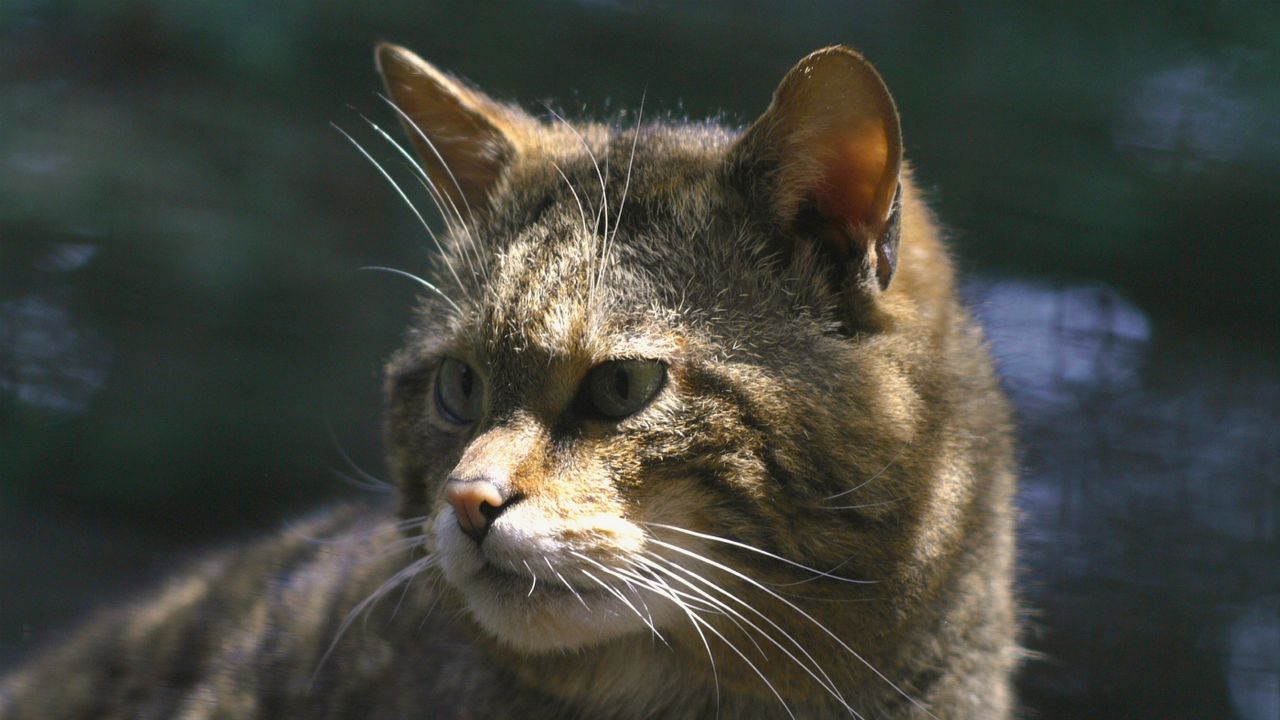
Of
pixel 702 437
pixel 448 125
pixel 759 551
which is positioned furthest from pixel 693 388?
pixel 448 125

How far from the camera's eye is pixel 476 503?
1276 millimetres

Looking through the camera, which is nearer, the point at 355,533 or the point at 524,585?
the point at 524,585

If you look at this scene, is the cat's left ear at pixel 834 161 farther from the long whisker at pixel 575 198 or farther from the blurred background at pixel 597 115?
the blurred background at pixel 597 115

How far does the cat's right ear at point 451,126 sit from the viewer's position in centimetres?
177

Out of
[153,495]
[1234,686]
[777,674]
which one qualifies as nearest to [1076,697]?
[1234,686]

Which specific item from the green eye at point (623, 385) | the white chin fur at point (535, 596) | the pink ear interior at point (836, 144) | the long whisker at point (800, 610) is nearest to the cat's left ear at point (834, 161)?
the pink ear interior at point (836, 144)

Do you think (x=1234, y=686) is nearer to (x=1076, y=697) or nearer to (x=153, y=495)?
(x=1076, y=697)

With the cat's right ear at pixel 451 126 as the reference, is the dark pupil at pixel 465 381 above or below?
below

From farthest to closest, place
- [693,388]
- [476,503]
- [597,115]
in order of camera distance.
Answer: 1. [597,115]
2. [693,388]
3. [476,503]

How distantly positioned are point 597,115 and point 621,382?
1306 mm

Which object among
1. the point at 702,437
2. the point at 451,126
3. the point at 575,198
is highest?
the point at 451,126

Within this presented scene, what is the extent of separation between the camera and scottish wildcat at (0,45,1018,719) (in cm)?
135

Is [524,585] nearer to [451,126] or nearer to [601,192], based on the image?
[601,192]

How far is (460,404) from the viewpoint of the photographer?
1.59 m
